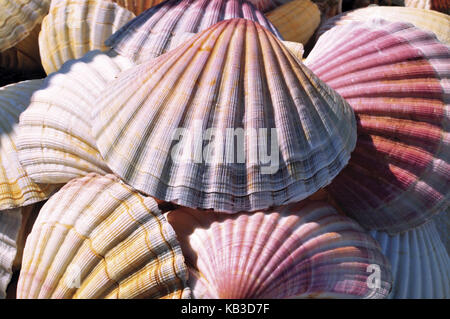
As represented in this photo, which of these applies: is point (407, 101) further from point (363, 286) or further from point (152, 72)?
point (152, 72)

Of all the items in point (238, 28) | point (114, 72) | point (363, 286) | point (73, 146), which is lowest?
point (363, 286)

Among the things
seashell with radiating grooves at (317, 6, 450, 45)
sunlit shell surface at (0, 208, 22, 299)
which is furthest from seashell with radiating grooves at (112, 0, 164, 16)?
sunlit shell surface at (0, 208, 22, 299)

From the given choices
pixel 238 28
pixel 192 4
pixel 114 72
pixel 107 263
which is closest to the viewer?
pixel 107 263

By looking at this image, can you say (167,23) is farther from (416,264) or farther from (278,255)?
(416,264)

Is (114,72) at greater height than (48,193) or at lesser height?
greater

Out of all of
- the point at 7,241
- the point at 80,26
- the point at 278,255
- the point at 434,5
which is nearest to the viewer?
A: the point at 278,255

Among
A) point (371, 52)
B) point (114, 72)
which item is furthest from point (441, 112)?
point (114, 72)

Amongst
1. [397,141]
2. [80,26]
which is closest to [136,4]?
[80,26]

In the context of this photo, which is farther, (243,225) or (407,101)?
(407,101)
